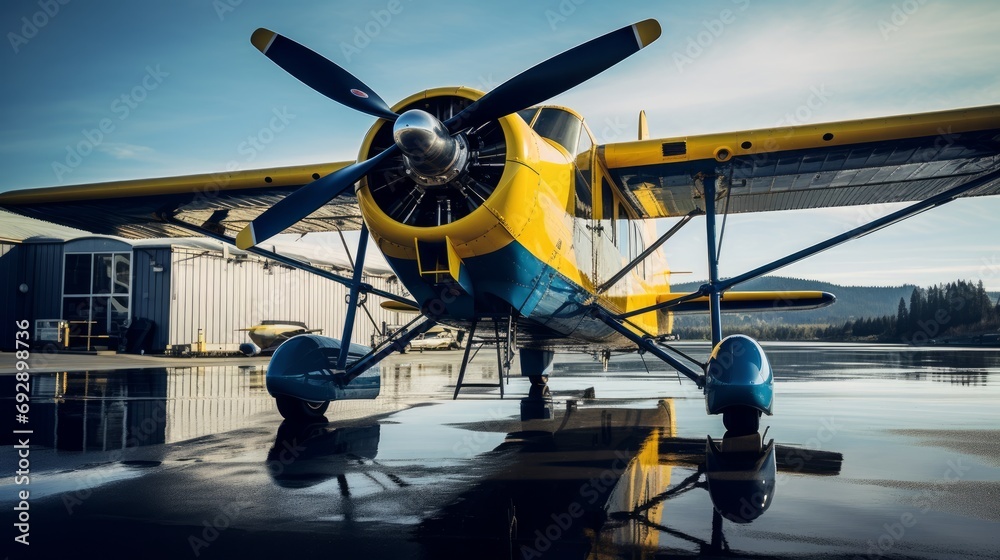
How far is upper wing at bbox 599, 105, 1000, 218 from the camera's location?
787 cm

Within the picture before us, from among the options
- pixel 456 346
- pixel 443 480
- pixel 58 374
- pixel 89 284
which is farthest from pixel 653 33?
pixel 456 346

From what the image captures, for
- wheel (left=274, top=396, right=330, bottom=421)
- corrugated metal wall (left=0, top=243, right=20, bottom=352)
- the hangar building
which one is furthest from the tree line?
wheel (left=274, top=396, right=330, bottom=421)

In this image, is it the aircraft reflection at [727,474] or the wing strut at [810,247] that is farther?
the wing strut at [810,247]

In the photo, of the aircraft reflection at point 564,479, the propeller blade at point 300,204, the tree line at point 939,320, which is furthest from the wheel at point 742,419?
the tree line at point 939,320

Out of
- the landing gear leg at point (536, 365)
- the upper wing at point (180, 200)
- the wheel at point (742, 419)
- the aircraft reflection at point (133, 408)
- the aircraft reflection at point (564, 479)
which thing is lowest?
the aircraft reflection at point (133, 408)

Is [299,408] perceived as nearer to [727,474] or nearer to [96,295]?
[727,474]

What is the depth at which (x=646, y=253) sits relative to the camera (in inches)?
364

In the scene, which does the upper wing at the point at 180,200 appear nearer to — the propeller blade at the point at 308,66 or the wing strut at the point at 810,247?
the propeller blade at the point at 308,66

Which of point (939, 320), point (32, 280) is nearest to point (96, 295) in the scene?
point (32, 280)

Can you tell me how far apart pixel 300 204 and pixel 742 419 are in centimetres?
501

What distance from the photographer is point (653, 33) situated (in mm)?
6023

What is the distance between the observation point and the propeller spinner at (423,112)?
579 cm

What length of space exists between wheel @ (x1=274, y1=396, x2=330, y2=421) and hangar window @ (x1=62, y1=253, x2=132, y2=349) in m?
28.7

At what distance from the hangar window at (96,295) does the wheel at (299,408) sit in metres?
28.7
